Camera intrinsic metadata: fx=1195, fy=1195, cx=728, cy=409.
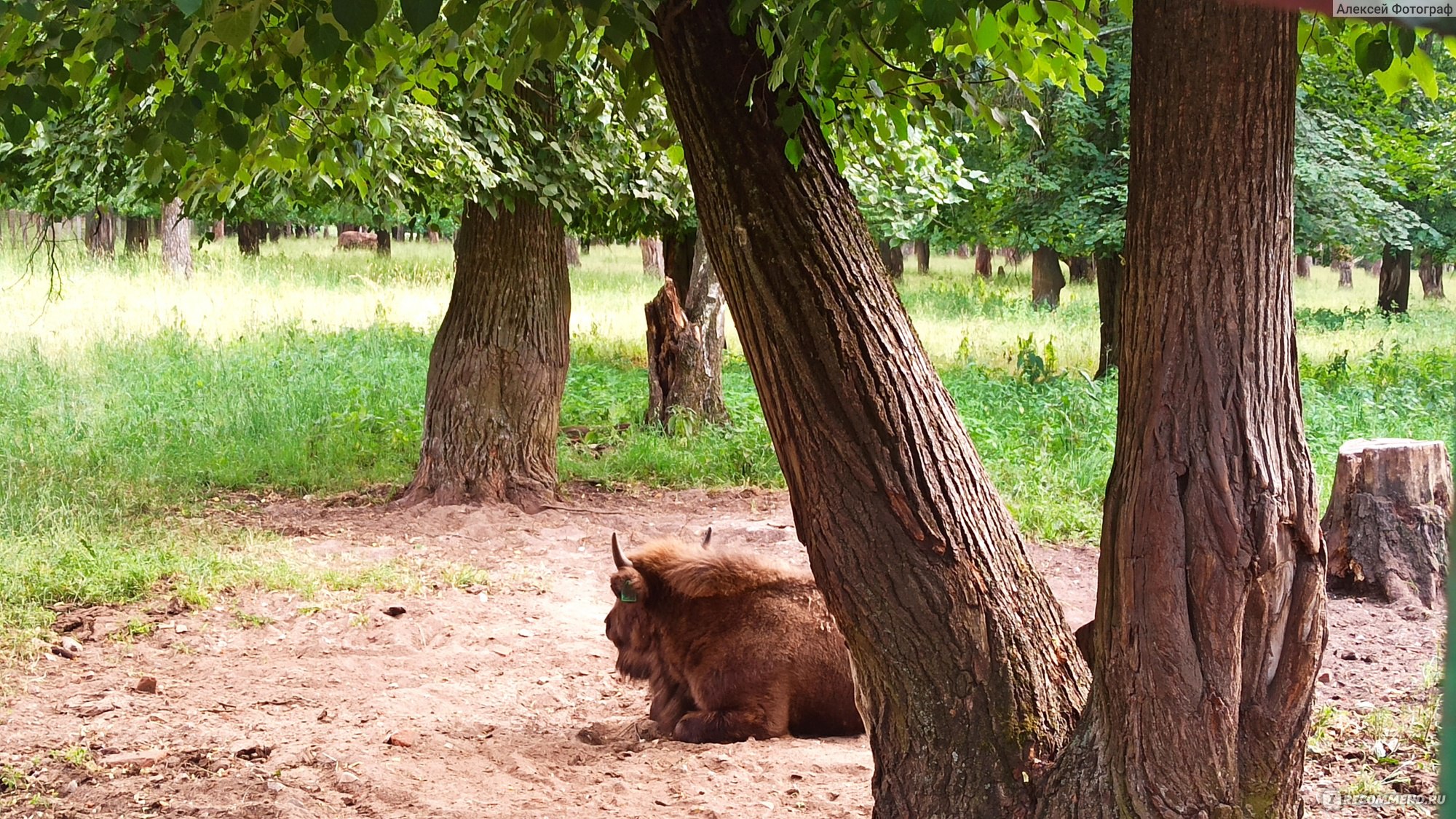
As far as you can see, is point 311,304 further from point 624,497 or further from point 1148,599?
point 1148,599

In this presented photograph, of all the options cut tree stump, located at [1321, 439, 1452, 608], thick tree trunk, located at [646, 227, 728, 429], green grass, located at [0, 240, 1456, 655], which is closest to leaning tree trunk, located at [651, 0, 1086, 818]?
cut tree stump, located at [1321, 439, 1452, 608]

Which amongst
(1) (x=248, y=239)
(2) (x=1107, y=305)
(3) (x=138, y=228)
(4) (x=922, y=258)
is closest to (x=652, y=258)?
(1) (x=248, y=239)

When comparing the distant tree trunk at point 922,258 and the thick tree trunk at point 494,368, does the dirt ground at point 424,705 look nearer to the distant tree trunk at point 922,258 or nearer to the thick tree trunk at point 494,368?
the thick tree trunk at point 494,368

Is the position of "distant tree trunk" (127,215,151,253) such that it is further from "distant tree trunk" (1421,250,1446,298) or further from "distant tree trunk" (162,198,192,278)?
"distant tree trunk" (1421,250,1446,298)

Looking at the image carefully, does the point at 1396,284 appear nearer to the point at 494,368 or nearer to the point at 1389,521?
the point at 1389,521

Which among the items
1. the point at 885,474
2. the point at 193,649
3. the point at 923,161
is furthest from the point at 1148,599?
the point at 923,161

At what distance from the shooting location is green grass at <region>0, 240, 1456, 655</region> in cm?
859

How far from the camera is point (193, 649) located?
7.02m

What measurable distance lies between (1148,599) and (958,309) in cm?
2328

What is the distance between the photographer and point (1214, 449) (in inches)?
122

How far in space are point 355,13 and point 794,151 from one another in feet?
4.81

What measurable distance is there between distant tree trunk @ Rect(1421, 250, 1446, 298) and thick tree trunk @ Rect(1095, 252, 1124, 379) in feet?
71.0

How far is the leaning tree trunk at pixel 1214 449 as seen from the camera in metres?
3.03

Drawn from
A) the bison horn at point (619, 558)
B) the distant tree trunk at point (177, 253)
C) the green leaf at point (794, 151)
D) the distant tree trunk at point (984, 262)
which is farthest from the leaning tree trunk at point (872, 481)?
the distant tree trunk at point (984, 262)
